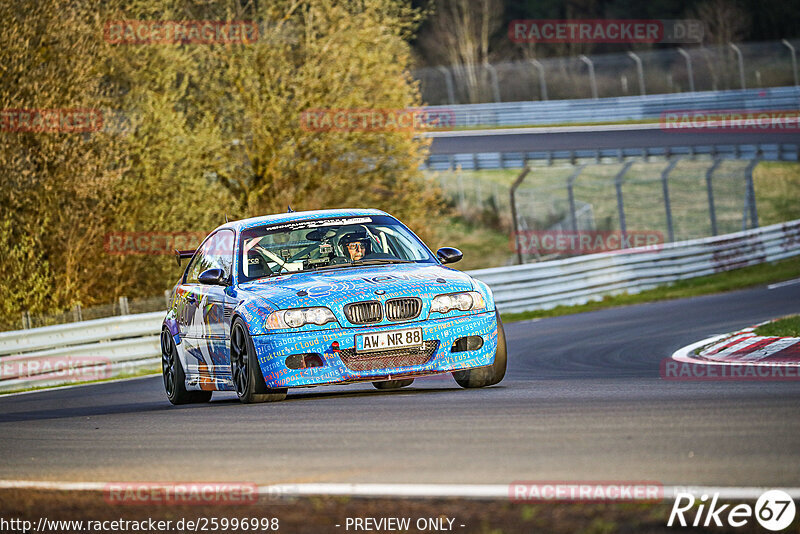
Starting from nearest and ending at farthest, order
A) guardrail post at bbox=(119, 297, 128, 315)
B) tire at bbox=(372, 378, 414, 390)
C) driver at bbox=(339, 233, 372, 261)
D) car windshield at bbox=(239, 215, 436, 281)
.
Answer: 1. car windshield at bbox=(239, 215, 436, 281)
2. driver at bbox=(339, 233, 372, 261)
3. tire at bbox=(372, 378, 414, 390)
4. guardrail post at bbox=(119, 297, 128, 315)

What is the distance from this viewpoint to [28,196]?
24.3 meters

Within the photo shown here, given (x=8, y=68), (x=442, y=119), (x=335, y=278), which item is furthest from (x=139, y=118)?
(x=442, y=119)

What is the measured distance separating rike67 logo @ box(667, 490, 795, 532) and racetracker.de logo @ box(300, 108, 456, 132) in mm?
23521

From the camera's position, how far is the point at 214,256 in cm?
1150

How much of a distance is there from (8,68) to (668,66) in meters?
36.1

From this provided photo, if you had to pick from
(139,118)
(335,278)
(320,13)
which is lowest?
(335,278)

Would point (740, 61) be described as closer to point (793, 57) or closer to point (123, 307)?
point (793, 57)

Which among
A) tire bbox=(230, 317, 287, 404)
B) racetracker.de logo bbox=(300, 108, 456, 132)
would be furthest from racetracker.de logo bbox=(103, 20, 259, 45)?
tire bbox=(230, 317, 287, 404)

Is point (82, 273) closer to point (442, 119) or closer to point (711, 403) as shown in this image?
point (711, 403)

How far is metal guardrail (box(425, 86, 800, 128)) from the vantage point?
1903 inches

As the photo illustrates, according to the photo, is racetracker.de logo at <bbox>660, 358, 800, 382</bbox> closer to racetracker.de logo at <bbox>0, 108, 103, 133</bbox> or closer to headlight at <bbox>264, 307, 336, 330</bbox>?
headlight at <bbox>264, 307, 336, 330</bbox>

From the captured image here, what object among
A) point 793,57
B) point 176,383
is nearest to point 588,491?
point 176,383

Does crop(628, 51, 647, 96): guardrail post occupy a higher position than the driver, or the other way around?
crop(628, 51, 647, 96): guardrail post

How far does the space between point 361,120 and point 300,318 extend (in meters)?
19.3
